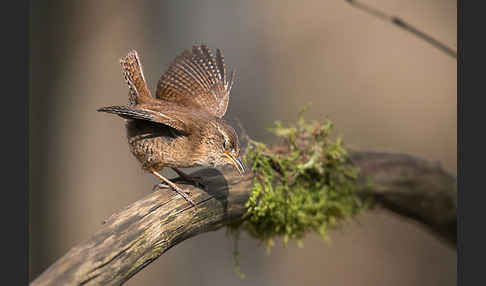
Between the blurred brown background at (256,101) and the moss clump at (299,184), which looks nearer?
the moss clump at (299,184)

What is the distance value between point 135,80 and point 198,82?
0.47 meters

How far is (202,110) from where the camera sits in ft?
10.8

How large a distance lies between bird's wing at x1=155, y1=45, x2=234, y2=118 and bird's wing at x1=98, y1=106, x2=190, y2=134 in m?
0.46

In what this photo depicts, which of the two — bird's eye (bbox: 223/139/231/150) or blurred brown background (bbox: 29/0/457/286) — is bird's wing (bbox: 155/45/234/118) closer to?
bird's eye (bbox: 223/139/231/150)

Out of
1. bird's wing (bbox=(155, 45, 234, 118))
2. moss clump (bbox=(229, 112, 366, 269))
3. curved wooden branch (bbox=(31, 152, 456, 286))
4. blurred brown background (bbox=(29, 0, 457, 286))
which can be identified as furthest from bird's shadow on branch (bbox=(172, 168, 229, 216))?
blurred brown background (bbox=(29, 0, 457, 286))

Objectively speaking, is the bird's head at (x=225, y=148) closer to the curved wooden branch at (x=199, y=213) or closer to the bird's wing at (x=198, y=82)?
the curved wooden branch at (x=199, y=213)

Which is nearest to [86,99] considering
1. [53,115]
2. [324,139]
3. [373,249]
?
[53,115]

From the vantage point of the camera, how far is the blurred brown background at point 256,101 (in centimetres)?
622

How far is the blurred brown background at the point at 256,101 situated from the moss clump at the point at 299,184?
2.77 m

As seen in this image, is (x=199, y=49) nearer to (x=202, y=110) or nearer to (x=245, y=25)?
(x=202, y=110)

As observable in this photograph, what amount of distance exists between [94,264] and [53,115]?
15.9 feet

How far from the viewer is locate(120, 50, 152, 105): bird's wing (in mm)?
3154

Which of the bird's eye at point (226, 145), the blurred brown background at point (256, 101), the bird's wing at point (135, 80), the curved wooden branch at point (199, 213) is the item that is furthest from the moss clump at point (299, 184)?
the blurred brown background at point (256, 101)

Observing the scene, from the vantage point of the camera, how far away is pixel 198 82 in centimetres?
346
